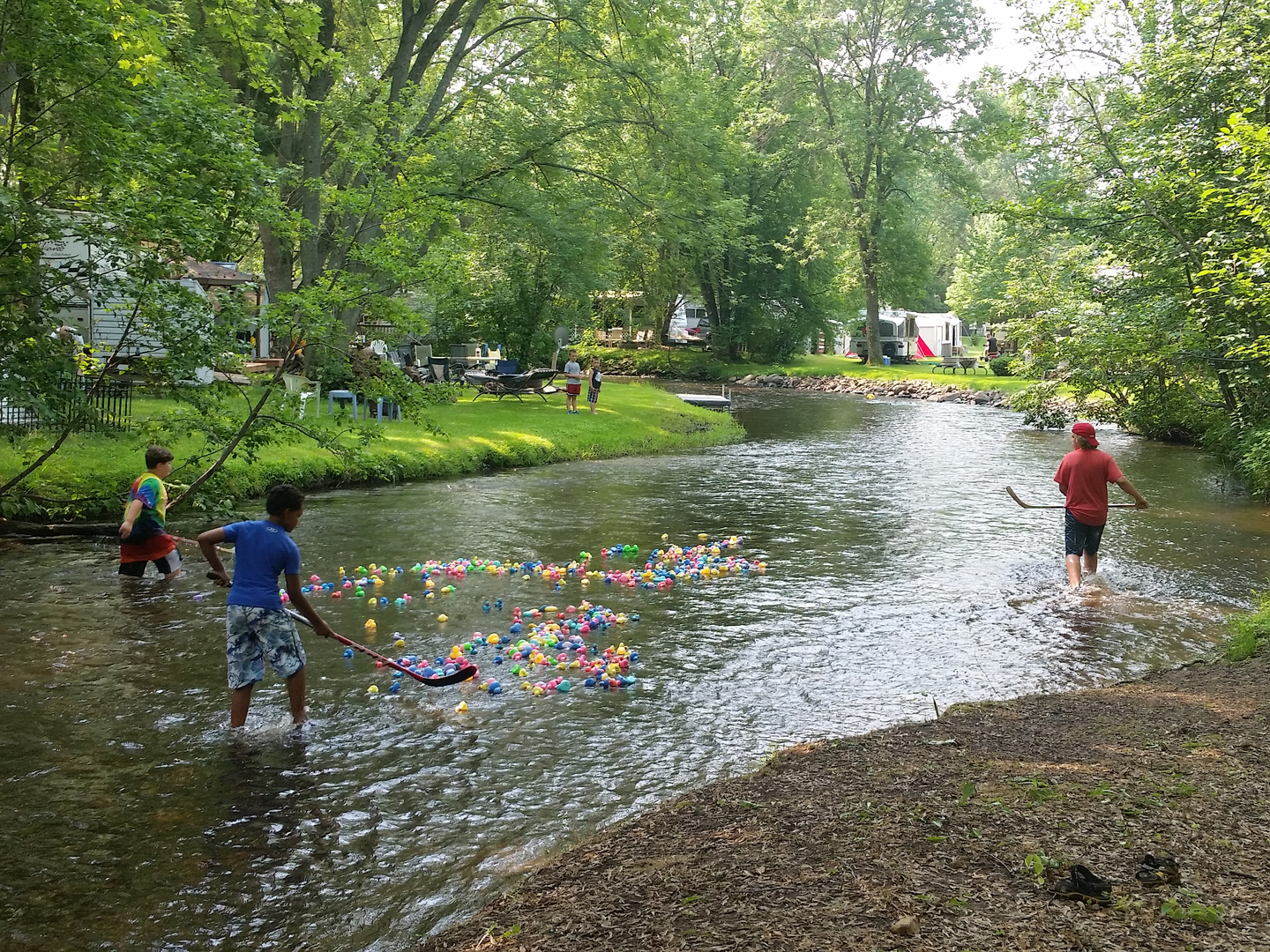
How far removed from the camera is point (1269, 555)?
555 inches

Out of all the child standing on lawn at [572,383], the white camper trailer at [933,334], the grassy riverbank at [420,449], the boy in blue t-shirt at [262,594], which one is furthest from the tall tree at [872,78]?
the boy in blue t-shirt at [262,594]

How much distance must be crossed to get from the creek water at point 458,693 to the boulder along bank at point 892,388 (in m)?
28.3

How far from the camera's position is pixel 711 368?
2240 inches

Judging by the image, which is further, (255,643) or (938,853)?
(255,643)

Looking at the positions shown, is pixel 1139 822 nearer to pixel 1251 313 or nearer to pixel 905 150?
pixel 1251 313

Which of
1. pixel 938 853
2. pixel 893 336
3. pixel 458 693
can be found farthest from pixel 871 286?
pixel 938 853

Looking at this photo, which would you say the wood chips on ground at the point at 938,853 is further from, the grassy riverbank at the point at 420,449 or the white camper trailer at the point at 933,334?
the white camper trailer at the point at 933,334

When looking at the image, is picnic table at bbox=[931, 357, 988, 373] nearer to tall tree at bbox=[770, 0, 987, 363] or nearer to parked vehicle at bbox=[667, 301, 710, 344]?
tall tree at bbox=[770, 0, 987, 363]

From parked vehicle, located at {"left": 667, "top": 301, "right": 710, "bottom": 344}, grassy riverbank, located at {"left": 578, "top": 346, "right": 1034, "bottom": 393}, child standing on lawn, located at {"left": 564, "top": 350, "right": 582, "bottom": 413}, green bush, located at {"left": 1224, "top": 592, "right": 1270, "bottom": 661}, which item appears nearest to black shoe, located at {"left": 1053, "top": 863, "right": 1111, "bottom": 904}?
green bush, located at {"left": 1224, "top": 592, "right": 1270, "bottom": 661}

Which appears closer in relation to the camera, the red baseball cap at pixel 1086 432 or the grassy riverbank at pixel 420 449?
the red baseball cap at pixel 1086 432

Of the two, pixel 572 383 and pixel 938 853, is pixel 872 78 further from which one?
pixel 938 853

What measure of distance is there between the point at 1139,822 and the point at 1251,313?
14.8m

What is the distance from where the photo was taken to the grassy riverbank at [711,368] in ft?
179

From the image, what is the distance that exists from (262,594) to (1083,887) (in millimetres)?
5488
